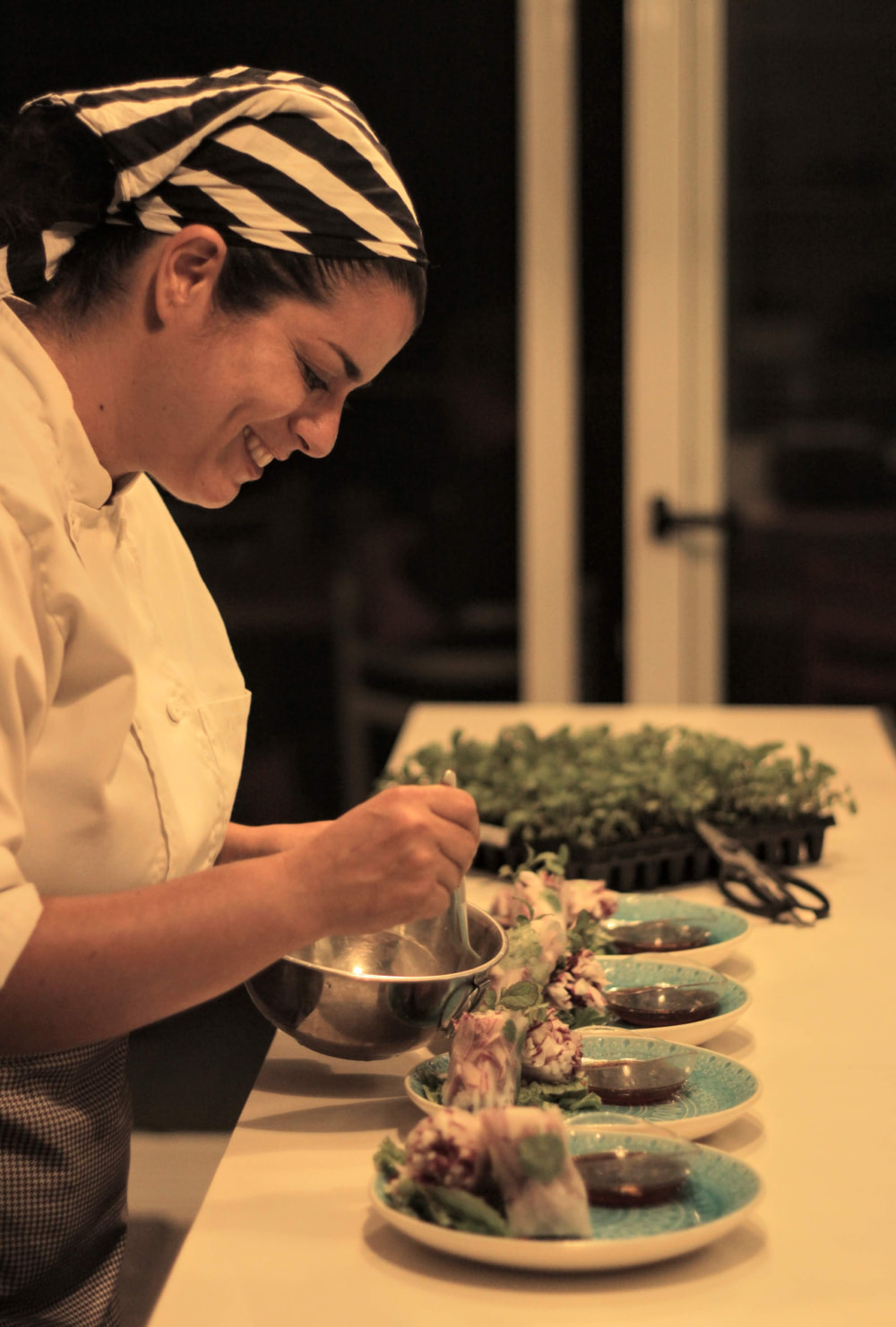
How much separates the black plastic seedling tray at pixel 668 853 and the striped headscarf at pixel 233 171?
28.2 inches

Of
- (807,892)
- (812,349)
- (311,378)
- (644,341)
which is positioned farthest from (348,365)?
(812,349)

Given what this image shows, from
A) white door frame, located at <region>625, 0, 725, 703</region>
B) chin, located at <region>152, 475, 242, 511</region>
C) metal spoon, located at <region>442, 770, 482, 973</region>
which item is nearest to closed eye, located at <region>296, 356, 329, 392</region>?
chin, located at <region>152, 475, 242, 511</region>

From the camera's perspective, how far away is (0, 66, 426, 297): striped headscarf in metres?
1.04

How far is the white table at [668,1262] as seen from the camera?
778 mm

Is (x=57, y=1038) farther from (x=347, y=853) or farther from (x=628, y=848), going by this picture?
(x=628, y=848)

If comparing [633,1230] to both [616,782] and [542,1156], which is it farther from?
[616,782]

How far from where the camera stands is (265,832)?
4.48 feet

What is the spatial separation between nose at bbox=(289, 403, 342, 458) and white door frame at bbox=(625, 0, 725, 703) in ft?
7.09

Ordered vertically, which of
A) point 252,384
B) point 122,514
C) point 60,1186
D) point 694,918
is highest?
point 252,384

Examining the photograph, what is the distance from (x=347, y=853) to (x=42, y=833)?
23 centimetres

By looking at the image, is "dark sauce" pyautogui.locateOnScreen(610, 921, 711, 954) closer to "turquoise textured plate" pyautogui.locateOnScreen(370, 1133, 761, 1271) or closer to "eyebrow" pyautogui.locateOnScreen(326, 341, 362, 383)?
"turquoise textured plate" pyautogui.locateOnScreen(370, 1133, 761, 1271)

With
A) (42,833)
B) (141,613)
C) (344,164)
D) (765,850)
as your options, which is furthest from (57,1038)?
(765,850)

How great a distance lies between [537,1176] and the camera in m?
0.78

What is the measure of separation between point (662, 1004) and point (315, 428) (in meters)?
0.54
